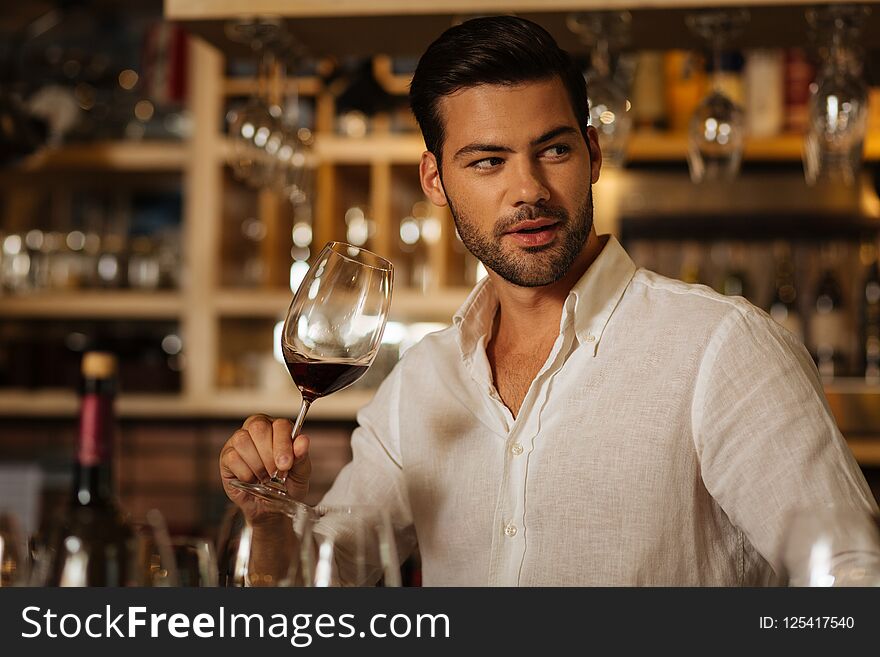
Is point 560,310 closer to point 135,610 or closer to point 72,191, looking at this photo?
point 135,610

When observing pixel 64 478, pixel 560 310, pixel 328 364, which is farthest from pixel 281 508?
pixel 64 478

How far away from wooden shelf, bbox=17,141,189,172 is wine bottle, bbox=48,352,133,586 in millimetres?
1910

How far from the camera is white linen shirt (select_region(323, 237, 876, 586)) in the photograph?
3.36 ft

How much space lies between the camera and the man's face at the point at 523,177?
1120 mm

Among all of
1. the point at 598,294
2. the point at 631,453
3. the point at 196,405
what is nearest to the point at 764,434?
the point at 631,453

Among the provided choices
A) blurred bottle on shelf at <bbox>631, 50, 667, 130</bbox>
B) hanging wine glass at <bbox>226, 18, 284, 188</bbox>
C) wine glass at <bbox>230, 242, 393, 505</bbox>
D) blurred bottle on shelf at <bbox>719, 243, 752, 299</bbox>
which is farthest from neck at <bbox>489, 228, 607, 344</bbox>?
blurred bottle on shelf at <bbox>719, 243, 752, 299</bbox>

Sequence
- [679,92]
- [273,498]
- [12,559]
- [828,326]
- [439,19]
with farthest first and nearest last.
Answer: [679,92], [828,326], [439,19], [12,559], [273,498]

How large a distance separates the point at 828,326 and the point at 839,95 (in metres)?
1.39

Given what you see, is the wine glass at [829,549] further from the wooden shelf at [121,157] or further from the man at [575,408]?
the wooden shelf at [121,157]

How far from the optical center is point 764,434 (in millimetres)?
1021

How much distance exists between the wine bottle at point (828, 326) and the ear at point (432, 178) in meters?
1.68

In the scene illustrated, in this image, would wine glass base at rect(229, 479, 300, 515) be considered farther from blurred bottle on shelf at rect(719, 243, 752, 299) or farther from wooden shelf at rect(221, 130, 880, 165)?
blurred bottle on shelf at rect(719, 243, 752, 299)

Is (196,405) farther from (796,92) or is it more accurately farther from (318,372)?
(318,372)

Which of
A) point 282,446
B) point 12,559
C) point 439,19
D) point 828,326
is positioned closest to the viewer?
point 12,559
